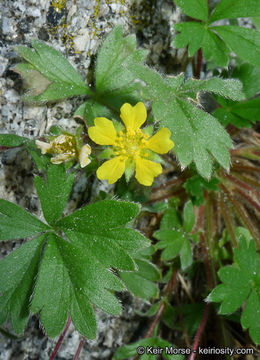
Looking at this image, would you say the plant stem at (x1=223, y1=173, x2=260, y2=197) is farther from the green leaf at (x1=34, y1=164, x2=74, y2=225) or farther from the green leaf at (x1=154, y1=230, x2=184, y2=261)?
the green leaf at (x1=34, y1=164, x2=74, y2=225)

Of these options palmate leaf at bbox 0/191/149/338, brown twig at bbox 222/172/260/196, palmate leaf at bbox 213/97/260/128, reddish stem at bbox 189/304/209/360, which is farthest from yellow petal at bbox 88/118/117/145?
reddish stem at bbox 189/304/209/360

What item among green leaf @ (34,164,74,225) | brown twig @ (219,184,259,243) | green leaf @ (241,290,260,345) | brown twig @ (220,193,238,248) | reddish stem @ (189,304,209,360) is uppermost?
green leaf @ (34,164,74,225)

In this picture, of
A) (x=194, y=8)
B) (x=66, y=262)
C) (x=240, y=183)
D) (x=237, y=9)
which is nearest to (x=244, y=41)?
(x=237, y=9)

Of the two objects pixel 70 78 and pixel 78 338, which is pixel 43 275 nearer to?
pixel 78 338

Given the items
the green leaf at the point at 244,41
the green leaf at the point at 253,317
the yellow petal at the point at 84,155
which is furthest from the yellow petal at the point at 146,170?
the green leaf at the point at 253,317

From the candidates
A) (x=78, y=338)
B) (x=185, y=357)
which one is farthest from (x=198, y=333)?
(x=78, y=338)

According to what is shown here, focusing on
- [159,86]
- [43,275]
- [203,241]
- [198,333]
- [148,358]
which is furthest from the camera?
[203,241]
